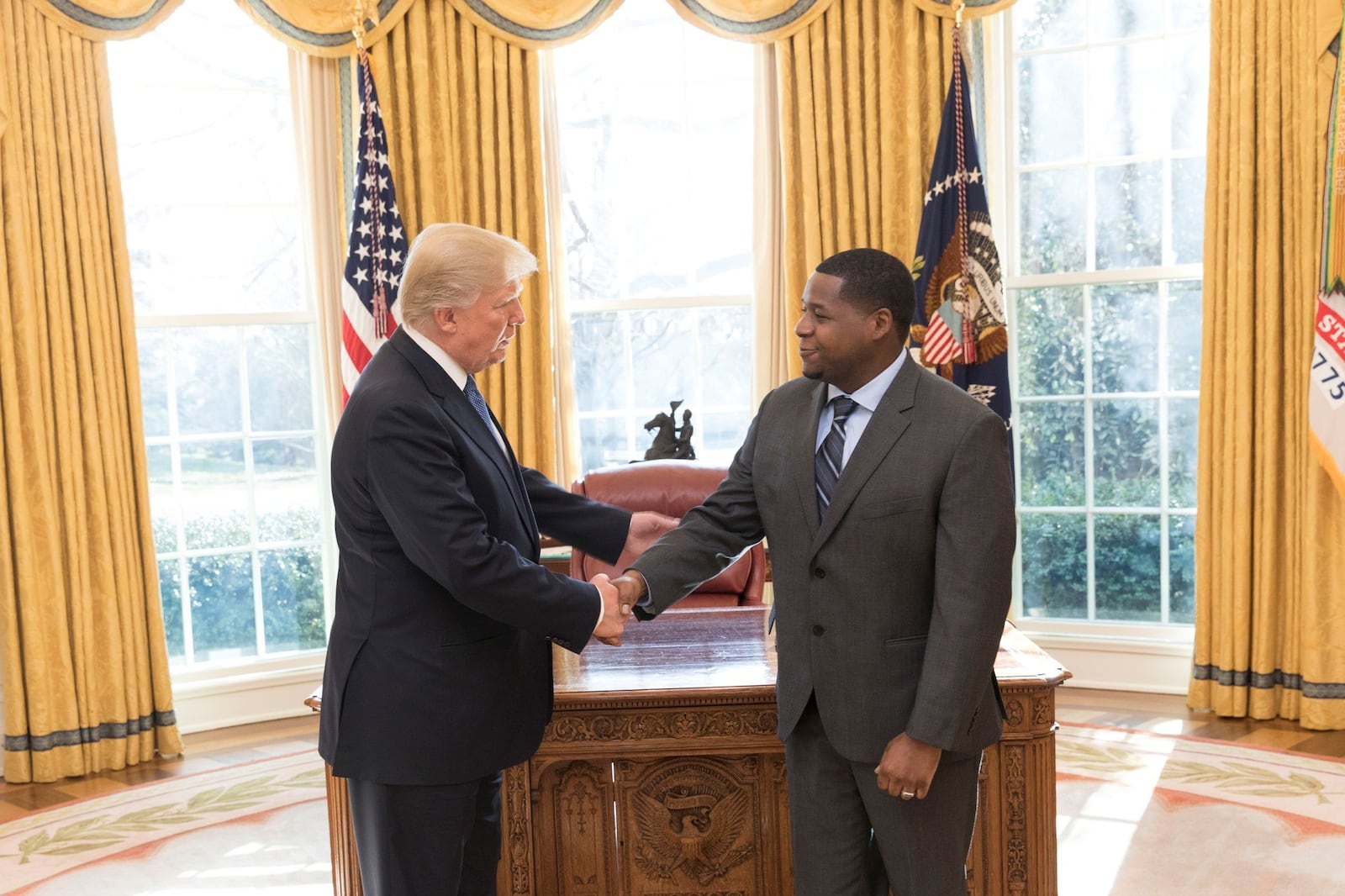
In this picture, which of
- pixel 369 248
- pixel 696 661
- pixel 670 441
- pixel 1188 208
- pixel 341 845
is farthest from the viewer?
pixel 1188 208

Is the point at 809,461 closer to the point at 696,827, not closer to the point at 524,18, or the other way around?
the point at 696,827

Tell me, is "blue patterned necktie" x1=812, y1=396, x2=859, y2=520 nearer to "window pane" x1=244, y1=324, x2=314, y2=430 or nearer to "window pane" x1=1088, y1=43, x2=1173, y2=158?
"window pane" x1=1088, y1=43, x2=1173, y2=158

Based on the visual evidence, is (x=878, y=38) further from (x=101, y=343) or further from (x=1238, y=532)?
(x=101, y=343)

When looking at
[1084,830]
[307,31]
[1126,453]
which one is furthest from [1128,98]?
[307,31]

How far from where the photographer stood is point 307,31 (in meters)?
4.89

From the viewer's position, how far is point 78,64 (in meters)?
4.56

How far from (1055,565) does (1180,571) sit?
521 millimetres

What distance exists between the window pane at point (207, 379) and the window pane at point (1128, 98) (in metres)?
3.91

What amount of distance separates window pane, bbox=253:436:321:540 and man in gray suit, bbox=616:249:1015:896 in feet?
12.3

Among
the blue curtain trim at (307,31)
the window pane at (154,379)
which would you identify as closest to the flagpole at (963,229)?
the blue curtain trim at (307,31)

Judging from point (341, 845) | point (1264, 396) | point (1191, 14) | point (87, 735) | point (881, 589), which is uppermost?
point (1191, 14)

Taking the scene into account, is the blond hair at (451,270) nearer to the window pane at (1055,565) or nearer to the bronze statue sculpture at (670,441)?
the bronze statue sculpture at (670,441)

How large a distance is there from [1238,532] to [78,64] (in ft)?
16.0

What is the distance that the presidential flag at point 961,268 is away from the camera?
4.73 metres
